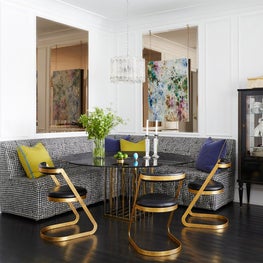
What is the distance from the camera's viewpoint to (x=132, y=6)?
5590 millimetres

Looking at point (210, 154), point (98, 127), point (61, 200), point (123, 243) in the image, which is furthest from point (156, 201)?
point (210, 154)

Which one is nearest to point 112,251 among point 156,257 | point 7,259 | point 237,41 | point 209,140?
point 156,257

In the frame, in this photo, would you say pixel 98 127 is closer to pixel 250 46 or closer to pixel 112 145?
pixel 112 145

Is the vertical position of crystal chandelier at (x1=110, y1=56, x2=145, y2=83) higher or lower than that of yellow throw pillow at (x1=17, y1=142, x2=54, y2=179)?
higher

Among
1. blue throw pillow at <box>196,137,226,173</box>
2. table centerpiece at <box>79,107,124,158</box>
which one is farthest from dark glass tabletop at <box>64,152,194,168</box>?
blue throw pillow at <box>196,137,226,173</box>

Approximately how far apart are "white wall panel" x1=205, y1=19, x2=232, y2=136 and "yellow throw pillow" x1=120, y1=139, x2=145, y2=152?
100 cm

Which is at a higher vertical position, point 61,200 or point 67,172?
point 67,172

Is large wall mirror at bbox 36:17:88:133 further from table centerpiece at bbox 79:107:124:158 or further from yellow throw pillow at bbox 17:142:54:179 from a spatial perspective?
table centerpiece at bbox 79:107:124:158

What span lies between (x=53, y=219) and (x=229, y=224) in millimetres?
2009

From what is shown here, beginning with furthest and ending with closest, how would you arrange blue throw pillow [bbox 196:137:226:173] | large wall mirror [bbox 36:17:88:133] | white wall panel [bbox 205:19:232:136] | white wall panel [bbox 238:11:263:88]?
1. white wall panel [bbox 205:19:232:136]
2. large wall mirror [bbox 36:17:88:133]
3. white wall panel [bbox 238:11:263:88]
4. blue throw pillow [bbox 196:137:226:173]

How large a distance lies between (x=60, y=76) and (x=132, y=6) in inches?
58.3

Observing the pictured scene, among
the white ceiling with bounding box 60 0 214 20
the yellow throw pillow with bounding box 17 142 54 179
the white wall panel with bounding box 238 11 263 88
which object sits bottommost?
the yellow throw pillow with bounding box 17 142 54 179

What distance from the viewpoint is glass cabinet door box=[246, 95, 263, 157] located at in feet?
16.3

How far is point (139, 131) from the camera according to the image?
6.38m
